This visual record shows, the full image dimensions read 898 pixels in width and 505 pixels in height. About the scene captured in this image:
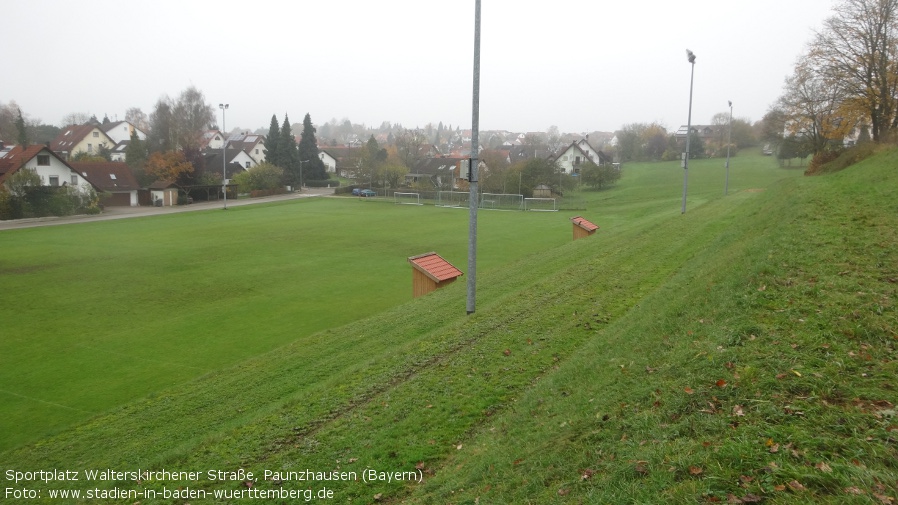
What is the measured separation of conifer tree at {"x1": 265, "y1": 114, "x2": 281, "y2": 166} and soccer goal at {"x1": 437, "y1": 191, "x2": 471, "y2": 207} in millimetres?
34917

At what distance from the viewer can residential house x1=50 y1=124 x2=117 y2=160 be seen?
94000 mm

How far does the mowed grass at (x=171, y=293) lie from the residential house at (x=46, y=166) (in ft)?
55.4

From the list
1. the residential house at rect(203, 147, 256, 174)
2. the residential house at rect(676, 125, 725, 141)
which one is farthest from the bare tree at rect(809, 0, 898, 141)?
the residential house at rect(676, 125, 725, 141)

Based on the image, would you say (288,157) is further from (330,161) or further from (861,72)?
(861,72)

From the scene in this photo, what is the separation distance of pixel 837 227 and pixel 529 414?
8.25 metres

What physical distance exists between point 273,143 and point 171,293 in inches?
3160

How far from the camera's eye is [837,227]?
11.5 meters

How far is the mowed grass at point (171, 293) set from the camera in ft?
44.6

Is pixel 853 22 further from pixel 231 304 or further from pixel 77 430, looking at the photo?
pixel 77 430

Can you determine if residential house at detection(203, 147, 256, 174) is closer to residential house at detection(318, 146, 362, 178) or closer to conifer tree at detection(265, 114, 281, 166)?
conifer tree at detection(265, 114, 281, 166)

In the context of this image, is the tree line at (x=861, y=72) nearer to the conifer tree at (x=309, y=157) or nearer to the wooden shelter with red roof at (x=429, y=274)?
the wooden shelter with red roof at (x=429, y=274)

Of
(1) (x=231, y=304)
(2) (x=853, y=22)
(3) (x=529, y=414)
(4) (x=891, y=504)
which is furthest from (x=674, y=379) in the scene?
(2) (x=853, y=22)

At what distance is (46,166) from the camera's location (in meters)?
58.7

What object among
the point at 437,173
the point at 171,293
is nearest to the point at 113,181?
the point at 437,173
